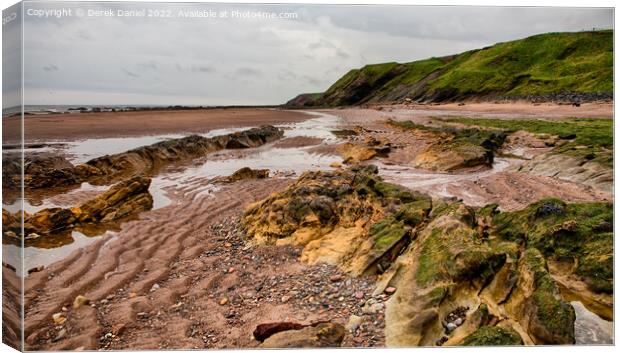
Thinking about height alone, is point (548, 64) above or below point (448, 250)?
above

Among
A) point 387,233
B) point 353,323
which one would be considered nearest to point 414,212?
point 387,233

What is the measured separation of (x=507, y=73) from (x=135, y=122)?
8.12 m

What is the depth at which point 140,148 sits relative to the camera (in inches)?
307

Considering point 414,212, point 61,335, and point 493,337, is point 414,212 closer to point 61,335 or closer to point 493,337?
point 493,337

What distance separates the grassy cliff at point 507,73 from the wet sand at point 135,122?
826 millimetres

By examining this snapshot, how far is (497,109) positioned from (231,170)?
6127 mm

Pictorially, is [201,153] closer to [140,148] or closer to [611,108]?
[140,148]

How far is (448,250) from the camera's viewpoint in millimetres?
5121

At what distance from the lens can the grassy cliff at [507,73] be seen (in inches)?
255

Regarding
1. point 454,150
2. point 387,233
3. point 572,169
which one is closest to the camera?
point 387,233

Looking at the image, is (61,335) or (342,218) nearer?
(61,335)

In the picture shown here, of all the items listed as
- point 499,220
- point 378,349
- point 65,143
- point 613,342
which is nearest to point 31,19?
point 65,143

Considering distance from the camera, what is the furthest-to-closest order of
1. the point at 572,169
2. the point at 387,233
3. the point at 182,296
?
the point at 572,169, the point at 387,233, the point at 182,296

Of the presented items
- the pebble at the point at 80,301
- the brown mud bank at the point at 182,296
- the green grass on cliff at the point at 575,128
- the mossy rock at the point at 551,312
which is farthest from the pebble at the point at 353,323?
the green grass on cliff at the point at 575,128
